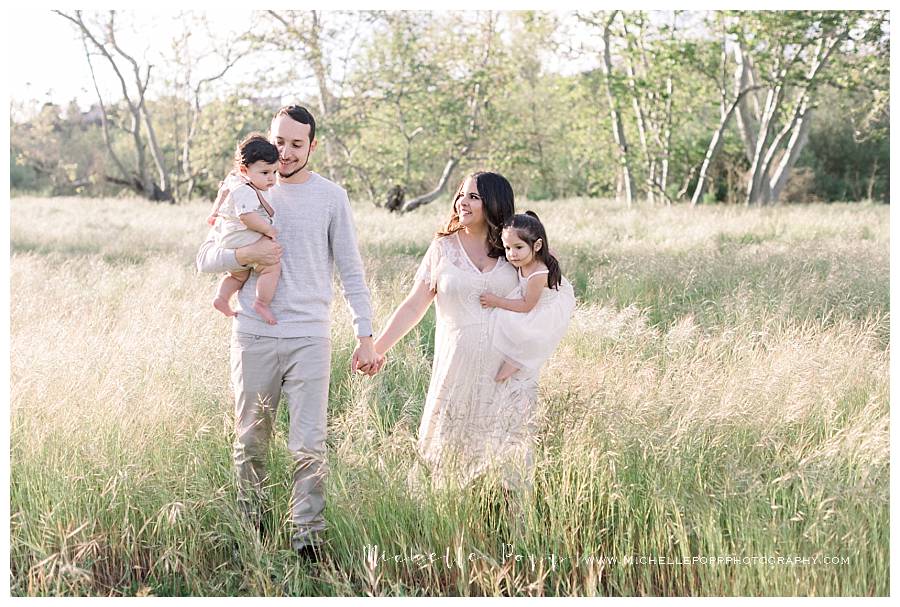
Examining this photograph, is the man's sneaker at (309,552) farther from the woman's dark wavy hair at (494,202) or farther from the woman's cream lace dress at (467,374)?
the woman's dark wavy hair at (494,202)

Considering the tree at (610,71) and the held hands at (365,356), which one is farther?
the tree at (610,71)

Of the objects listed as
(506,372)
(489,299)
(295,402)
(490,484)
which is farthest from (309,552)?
(489,299)

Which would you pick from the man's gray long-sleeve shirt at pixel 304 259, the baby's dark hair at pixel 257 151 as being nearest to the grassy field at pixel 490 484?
the man's gray long-sleeve shirt at pixel 304 259

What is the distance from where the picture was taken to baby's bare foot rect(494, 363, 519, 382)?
143 inches

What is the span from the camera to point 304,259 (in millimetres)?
3402

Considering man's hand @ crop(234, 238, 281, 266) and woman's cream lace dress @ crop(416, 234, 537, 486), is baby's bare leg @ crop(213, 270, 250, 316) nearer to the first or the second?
man's hand @ crop(234, 238, 281, 266)

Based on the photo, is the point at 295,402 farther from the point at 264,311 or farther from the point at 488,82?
the point at 488,82

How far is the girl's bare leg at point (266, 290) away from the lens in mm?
3291

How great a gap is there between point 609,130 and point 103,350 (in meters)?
22.2

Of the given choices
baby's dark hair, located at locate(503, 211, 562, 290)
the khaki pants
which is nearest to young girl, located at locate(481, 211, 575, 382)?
baby's dark hair, located at locate(503, 211, 562, 290)

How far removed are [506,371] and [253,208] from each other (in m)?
1.29

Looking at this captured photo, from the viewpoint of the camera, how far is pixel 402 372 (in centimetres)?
525

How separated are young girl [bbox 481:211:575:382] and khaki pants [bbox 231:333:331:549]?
79 cm

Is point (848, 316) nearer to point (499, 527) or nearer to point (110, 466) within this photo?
point (499, 527)
